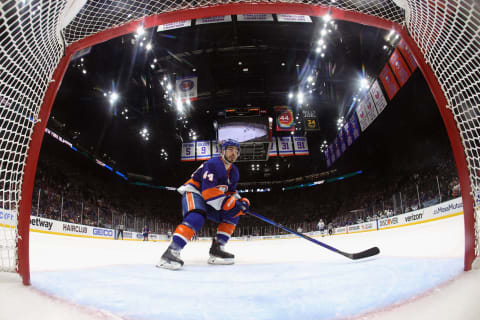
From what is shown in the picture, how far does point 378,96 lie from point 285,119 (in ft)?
13.0

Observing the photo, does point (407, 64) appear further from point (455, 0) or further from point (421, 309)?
point (421, 309)

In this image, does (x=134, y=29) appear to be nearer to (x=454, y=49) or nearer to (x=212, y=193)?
(x=212, y=193)

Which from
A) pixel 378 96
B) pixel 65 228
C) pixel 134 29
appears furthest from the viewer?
pixel 378 96

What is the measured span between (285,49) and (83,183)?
1196 cm

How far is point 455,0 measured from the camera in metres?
1.08

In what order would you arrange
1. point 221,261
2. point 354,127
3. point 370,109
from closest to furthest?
point 221,261
point 370,109
point 354,127

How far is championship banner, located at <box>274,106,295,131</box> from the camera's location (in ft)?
36.9

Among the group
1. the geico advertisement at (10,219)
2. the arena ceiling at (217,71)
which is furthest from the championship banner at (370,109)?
the geico advertisement at (10,219)

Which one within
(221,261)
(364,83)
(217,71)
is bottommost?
(221,261)

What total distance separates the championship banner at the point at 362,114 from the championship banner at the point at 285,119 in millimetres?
2685

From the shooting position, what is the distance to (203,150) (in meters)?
14.2

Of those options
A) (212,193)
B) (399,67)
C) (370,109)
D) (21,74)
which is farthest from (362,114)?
(21,74)

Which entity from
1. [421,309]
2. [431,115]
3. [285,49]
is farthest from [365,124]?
[421,309]

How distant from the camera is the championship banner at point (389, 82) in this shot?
7194 millimetres
